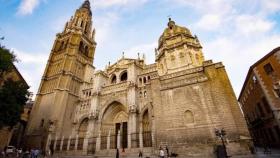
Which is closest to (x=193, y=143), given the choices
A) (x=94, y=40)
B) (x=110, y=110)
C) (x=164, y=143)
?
(x=164, y=143)

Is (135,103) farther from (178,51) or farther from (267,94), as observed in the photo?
(267,94)

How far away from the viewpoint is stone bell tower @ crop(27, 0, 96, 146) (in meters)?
24.3

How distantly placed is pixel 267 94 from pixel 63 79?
91.2 feet

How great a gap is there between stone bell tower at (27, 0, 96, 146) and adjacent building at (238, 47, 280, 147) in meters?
25.7

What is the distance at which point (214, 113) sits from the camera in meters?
13.6

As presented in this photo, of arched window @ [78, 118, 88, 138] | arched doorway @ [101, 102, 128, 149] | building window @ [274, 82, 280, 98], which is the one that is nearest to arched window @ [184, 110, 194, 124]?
building window @ [274, 82, 280, 98]

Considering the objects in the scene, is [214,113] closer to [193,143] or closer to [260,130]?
[193,143]

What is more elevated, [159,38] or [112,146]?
[159,38]

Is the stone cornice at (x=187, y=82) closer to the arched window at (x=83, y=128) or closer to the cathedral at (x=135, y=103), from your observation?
the cathedral at (x=135, y=103)

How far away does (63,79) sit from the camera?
90.7ft

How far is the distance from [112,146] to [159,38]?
18177 mm

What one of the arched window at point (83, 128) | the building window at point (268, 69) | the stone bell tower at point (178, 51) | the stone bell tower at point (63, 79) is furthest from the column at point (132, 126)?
the building window at point (268, 69)

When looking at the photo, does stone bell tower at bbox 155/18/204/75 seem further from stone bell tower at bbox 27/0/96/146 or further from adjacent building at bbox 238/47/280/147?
stone bell tower at bbox 27/0/96/146

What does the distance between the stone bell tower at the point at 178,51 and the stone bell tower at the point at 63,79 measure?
49.5 feet
